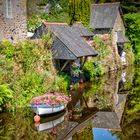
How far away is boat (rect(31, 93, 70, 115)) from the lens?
2173cm

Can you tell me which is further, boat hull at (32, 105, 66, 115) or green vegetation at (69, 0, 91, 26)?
green vegetation at (69, 0, 91, 26)

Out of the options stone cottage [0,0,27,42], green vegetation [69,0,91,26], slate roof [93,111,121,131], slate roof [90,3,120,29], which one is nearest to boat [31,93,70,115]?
slate roof [93,111,121,131]

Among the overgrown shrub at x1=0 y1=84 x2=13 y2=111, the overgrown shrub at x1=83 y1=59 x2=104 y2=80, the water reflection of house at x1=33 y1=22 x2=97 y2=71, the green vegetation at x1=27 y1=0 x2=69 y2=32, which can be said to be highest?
the green vegetation at x1=27 y1=0 x2=69 y2=32

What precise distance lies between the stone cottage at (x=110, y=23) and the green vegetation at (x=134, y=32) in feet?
4.00

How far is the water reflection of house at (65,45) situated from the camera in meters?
30.4

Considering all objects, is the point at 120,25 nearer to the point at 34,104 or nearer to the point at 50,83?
the point at 50,83

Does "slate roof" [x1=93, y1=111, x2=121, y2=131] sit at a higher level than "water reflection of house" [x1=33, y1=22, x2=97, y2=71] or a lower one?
lower

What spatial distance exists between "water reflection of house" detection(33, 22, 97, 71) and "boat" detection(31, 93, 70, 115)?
7670mm

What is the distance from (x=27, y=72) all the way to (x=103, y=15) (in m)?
25.6

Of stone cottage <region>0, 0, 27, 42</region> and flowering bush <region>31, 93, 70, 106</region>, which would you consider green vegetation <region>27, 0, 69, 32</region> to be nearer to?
stone cottage <region>0, 0, 27, 42</region>

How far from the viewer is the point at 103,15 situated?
166ft

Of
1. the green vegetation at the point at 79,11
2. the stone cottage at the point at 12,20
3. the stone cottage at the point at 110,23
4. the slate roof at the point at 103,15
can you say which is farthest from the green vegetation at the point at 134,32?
the stone cottage at the point at 12,20

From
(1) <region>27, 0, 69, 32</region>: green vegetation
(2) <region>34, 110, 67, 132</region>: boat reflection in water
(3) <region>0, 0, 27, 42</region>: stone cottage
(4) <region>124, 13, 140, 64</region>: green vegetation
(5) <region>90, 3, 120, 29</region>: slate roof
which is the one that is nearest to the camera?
(2) <region>34, 110, 67, 132</region>: boat reflection in water

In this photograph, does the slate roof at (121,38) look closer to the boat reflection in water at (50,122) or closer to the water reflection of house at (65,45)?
the water reflection of house at (65,45)
